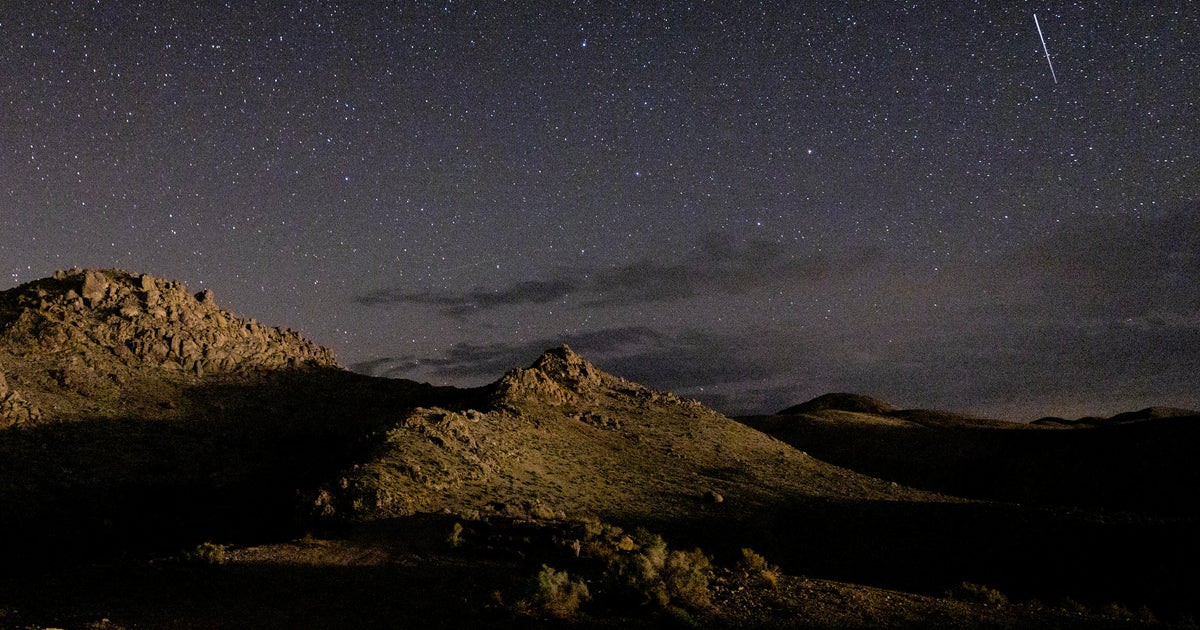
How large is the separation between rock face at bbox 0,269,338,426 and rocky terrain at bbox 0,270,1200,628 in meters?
0.15

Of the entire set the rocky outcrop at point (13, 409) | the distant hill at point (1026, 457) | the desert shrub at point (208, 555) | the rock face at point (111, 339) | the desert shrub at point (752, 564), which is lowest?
the distant hill at point (1026, 457)

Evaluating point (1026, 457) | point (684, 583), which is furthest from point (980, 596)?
point (1026, 457)

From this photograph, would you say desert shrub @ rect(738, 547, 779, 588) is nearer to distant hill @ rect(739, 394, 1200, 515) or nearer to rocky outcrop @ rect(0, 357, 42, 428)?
rocky outcrop @ rect(0, 357, 42, 428)

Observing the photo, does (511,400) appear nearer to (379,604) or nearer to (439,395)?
(439,395)

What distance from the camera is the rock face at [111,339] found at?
1355 inches

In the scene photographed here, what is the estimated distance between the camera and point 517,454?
30.7 metres

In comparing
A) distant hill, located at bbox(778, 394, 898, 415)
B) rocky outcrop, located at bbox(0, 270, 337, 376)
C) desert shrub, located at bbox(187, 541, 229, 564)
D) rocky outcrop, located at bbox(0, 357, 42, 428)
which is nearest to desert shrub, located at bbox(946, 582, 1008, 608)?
desert shrub, located at bbox(187, 541, 229, 564)

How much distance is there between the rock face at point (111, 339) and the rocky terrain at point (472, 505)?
0.51 feet

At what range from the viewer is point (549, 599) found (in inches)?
499

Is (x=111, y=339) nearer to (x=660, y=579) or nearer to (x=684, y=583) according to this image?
(x=660, y=579)

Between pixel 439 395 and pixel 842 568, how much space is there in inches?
1151

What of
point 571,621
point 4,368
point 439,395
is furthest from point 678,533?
point 4,368

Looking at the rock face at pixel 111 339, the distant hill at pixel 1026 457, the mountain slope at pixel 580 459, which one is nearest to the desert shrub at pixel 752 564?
the mountain slope at pixel 580 459

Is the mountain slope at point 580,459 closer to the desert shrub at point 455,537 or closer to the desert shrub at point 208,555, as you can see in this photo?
the desert shrub at point 455,537
